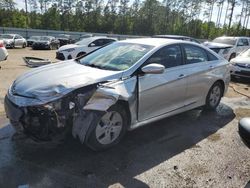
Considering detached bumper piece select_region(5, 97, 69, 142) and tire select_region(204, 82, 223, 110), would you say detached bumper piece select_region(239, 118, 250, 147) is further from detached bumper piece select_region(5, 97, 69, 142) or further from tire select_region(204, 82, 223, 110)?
tire select_region(204, 82, 223, 110)

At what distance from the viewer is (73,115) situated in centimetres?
376

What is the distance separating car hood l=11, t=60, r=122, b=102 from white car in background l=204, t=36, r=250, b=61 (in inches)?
443

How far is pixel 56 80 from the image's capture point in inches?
155

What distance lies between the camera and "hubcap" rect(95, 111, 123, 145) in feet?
13.2

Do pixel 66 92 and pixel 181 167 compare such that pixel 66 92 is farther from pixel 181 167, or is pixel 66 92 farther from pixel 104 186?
pixel 181 167

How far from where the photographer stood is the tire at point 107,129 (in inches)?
155

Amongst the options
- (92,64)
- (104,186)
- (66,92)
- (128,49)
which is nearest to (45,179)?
(104,186)

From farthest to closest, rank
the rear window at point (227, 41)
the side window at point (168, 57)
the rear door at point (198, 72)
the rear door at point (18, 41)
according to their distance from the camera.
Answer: the rear door at point (18, 41)
the rear window at point (227, 41)
the rear door at point (198, 72)
the side window at point (168, 57)

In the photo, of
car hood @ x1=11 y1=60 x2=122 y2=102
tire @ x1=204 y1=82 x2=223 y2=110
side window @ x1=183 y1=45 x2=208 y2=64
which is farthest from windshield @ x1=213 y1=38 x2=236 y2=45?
car hood @ x1=11 y1=60 x2=122 y2=102

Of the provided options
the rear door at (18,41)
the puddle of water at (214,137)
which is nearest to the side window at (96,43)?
the puddle of water at (214,137)

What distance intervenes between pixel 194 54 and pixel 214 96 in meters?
1.17

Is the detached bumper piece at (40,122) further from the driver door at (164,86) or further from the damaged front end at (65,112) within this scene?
the driver door at (164,86)

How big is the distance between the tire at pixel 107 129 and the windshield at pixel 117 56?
71 centimetres

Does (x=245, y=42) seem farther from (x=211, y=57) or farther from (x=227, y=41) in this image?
(x=211, y=57)
